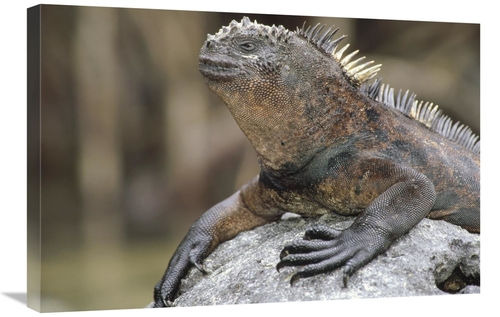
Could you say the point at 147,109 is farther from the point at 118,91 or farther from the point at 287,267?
the point at 287,267

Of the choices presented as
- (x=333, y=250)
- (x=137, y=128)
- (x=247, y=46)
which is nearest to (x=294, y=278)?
(x=333, y=250)

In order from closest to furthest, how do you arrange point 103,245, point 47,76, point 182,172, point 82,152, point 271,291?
point 271,291 < point 47,76 < point 82,152 < point 103,245 < point 182,172

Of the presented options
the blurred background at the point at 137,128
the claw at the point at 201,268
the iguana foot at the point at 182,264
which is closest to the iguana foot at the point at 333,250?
the claw at the point at 201,268

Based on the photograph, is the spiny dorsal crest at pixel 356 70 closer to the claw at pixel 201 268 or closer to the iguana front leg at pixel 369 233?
the iguana front leg at pixel 369 233

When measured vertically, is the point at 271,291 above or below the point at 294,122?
below

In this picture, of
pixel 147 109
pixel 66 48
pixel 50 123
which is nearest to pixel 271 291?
pixel 50 123

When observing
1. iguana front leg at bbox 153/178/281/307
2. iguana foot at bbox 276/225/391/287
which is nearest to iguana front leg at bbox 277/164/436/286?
iguana foot at bbox 276/225/391/287

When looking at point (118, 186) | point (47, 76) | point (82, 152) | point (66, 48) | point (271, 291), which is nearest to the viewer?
point (271, 291)
